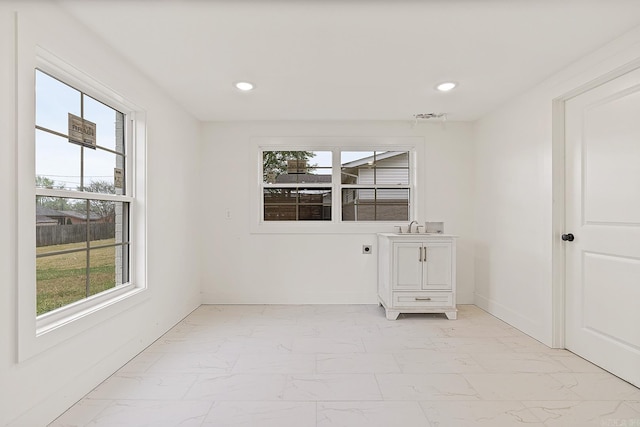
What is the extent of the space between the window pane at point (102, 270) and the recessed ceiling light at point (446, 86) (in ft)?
9.85

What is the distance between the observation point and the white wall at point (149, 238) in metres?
1.64

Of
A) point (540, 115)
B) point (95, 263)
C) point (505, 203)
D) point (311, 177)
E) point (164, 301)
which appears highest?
point (540, 115)

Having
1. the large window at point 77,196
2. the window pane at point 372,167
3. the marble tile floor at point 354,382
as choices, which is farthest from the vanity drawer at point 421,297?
the large window at point 77,196

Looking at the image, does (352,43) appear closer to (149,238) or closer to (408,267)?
(149,238)

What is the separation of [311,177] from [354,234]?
90cm

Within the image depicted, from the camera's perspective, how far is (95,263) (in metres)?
2.49

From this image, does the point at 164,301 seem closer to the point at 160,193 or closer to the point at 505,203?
the point at 160,193

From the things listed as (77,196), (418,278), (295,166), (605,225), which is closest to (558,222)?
(605,225)

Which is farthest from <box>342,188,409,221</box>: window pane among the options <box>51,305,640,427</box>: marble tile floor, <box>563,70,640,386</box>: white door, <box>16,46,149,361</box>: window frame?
<box>16,46,149,361</box>: window frame

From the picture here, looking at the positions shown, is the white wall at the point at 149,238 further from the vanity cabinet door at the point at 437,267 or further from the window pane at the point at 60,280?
the vanity cabinet door at the point at 437,267

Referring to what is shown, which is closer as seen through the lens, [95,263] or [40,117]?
[40,117]

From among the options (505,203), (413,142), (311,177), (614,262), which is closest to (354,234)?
(311,177)

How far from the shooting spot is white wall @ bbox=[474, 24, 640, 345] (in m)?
2.80

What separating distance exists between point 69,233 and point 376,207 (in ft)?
10.7
